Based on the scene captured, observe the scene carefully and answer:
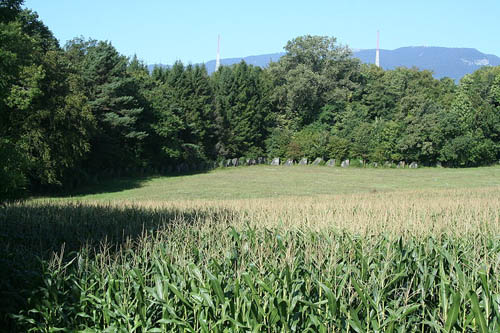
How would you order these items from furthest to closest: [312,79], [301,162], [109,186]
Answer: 1. [312,79]
2. [301,162]
3. [109,186]

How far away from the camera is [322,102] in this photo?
65.8m

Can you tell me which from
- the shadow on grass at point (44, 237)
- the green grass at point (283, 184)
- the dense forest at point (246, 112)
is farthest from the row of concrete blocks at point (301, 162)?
the shadow on grass at point (44, 237)

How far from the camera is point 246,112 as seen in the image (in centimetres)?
6062

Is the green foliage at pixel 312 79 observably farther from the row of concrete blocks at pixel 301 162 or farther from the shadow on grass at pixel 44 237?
the shadow on grass at pixel 44 237

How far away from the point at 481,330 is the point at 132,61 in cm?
5659

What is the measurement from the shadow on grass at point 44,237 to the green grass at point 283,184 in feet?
55.8

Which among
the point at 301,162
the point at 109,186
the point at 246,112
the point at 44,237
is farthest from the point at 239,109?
the point at 44,237

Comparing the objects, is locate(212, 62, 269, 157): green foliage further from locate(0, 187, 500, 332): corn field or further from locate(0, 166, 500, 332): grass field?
locate(0, 187, 500, 332): corn field

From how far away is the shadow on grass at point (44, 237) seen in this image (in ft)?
19.5

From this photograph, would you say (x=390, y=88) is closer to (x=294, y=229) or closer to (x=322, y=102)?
(x=322, y=102)

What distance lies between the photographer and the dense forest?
3225 cm

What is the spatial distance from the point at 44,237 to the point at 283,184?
31594 millimetres

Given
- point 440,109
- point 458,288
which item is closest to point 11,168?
point 458,288

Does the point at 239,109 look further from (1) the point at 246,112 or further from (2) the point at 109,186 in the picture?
(2) the point at 109,186
